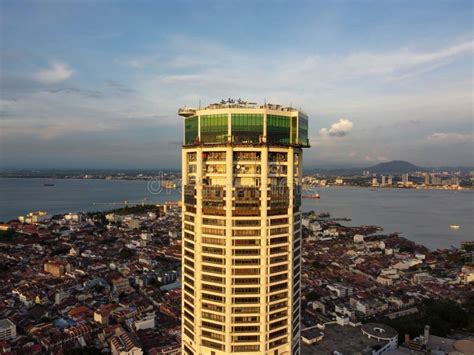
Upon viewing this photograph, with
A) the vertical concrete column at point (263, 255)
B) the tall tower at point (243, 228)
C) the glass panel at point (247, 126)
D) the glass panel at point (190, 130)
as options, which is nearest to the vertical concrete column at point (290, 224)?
the tall tower at point (243, 228)

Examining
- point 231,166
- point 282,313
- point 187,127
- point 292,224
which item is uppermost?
point 187,127

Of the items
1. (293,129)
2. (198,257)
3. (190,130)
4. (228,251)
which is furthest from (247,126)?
(198,257)

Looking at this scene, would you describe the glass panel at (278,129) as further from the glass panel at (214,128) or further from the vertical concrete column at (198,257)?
the vertical concrete column at (198,257)

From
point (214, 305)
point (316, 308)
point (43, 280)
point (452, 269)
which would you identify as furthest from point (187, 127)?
point (452, 269)

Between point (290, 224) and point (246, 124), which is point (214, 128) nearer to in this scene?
point (246, 124)

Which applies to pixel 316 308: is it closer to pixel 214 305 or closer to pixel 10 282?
pixel 214 305
